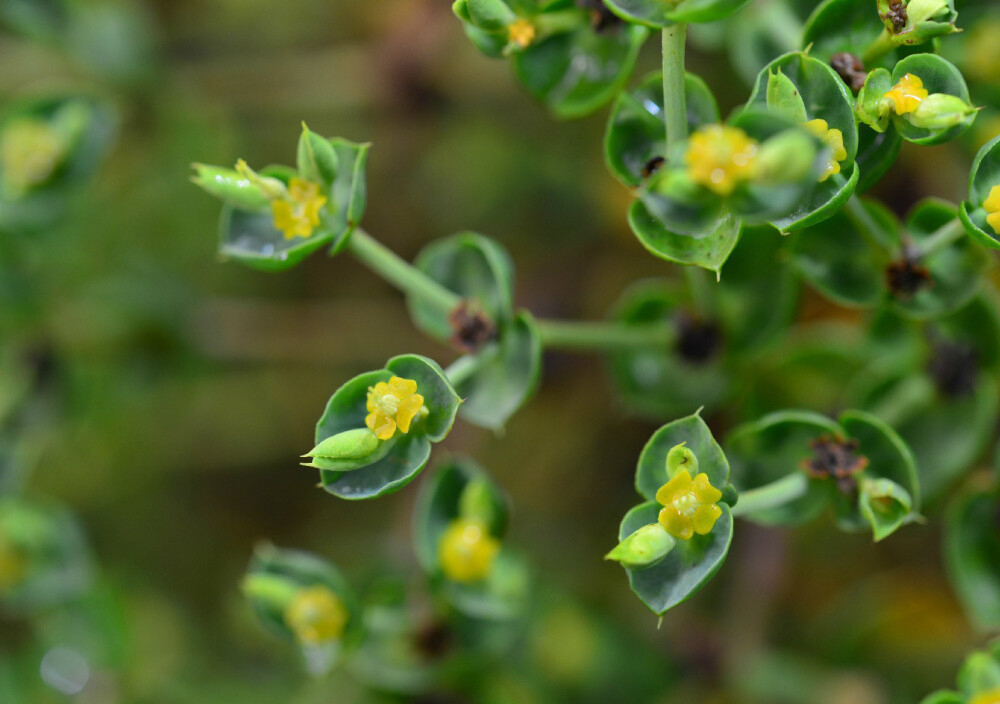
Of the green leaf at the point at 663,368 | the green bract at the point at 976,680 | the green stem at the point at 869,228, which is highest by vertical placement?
the green stem at the point at 869,228

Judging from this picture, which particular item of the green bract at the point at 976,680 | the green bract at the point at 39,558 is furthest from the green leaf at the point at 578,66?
the green bract at the point at 39,558

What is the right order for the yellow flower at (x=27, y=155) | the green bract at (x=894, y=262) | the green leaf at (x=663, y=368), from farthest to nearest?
the yellow flower at (x=27, y=155)
the green leaf at (x=663, y=368)
the green bract at (x=894, y=262)

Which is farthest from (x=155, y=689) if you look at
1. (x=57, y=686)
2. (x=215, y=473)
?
(x=215, y=473)

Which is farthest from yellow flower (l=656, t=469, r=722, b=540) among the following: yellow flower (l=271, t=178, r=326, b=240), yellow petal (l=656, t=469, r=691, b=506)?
yellow flower (l=271, t=178, r=326, b=240)

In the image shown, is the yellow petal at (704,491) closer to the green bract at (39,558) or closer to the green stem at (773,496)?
the green stem at (773,496)

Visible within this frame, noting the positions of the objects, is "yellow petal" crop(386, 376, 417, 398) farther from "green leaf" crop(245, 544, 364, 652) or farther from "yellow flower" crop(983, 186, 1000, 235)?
"yellow flower" crop(983, 186, 1000, 235)

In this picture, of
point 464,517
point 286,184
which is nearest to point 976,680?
point 464,517
